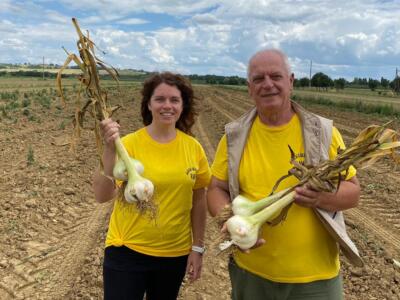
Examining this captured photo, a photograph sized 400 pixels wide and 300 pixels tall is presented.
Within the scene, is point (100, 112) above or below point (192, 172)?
above

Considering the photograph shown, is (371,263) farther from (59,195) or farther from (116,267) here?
(59,195)

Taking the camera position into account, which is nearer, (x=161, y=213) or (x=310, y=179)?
(x=310, y=179)

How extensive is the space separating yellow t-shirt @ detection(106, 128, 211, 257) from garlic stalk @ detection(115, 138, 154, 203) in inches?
7.6

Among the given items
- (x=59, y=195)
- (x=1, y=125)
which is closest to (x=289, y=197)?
(x=59, y=195)

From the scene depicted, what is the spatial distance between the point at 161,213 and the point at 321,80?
2884 inches

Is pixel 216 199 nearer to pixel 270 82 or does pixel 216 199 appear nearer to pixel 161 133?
pixel 161 133

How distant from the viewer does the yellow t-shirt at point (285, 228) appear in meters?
2.31

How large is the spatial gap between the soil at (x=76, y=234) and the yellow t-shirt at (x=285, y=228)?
271 mm

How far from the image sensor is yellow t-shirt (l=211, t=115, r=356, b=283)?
91.0 inches

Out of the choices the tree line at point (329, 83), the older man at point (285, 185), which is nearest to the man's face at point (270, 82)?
the older man at point (285, 185)

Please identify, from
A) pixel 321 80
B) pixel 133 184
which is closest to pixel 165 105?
pixel 133 184

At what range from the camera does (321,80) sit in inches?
2849

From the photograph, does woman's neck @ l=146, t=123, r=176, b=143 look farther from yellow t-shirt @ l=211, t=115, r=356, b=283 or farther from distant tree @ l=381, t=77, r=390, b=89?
distant tree @ l=381, t=77, r=390, b=89

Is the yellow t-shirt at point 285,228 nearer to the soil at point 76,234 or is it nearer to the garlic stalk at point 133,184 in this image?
the soil at point 76,234
